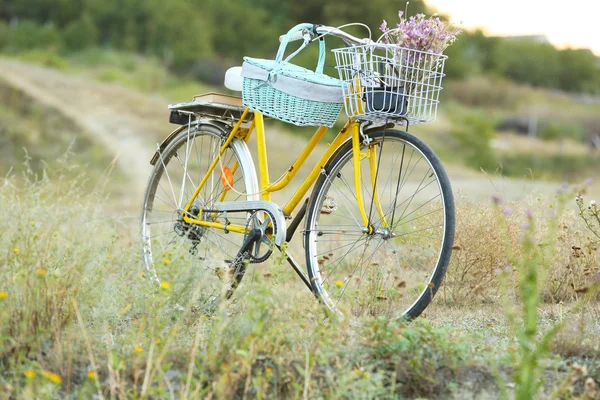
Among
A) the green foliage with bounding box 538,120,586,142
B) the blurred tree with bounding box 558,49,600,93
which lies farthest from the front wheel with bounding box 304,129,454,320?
the blurred tree with bounding box 558,49,600,93

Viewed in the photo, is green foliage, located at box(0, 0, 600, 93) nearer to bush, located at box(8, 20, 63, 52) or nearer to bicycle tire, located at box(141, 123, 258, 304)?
bush, located at box(8, 20, 63, 52)

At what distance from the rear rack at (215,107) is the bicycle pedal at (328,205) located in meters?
0.74

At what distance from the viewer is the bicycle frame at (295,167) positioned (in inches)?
136

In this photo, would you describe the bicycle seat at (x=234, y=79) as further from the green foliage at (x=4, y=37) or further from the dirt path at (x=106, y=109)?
the green foliage at (x=4, y=37)

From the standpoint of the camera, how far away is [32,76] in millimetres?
24109

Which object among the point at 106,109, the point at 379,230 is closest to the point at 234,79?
the point at 379,230

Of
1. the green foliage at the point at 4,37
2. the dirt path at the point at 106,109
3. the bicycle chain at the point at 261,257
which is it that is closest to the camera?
the bicycle chain at the point at 261,257

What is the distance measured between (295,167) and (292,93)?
0.39m

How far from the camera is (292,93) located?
3.57 metres

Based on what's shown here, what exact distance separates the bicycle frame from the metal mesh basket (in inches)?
8.2

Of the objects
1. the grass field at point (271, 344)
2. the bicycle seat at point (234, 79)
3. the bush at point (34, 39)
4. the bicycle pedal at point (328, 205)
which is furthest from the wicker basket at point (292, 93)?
the bush at point (34, 39)

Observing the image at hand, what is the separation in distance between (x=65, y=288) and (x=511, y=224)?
2.35 meters

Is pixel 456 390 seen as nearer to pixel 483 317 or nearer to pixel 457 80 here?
pixel 483 317

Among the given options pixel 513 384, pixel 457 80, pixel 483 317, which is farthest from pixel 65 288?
Answer: pixel 457 80
